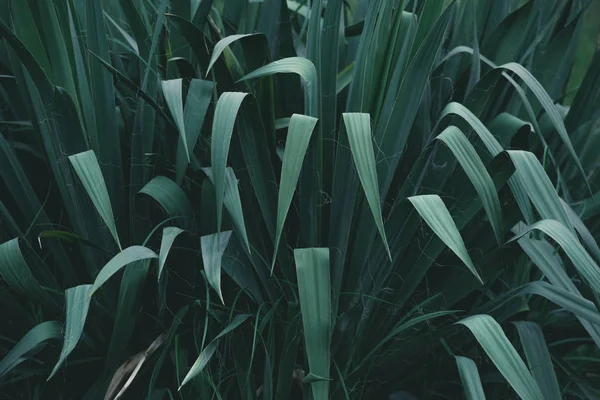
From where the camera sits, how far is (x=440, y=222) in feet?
3.91

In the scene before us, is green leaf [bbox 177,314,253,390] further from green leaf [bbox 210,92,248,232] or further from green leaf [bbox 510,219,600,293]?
green leaf [bbox 510,219,600,293]

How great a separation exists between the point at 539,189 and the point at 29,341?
811 millimetres

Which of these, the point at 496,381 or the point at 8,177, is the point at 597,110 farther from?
the point at 8,177

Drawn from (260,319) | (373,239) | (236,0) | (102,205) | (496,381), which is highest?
(236,0)

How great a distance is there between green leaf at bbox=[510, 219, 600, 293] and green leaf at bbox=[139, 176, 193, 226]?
567 millimetres

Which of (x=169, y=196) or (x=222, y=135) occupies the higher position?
(x=222, y=135)

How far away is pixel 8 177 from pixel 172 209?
352 mm

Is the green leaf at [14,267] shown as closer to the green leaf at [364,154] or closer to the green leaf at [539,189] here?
the green leaf at [364,154]

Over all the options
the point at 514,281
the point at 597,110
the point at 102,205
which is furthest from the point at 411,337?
the point at 597,110

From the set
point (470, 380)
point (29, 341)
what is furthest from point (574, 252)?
point (29, 341)

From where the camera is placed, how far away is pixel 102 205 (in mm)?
1240

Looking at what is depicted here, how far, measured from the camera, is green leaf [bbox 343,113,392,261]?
1157 millimetres

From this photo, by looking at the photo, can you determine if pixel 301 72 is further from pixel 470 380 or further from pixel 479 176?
pixel 470 380

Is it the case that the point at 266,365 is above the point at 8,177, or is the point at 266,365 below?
below
